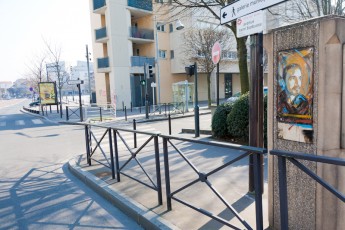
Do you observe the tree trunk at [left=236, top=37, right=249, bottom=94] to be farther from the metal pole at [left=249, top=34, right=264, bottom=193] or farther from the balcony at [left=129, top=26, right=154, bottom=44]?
the balcony at [left=129, top=26, right=154, bottom=44]

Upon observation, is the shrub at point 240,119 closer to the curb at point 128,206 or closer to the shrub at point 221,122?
the shrub at point 221,122

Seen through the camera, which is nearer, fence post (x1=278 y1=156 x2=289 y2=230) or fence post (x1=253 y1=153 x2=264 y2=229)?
fence post (x1=278 y1=156 x2=289 y2=230)

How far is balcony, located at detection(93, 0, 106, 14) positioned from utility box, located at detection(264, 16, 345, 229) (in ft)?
79.6

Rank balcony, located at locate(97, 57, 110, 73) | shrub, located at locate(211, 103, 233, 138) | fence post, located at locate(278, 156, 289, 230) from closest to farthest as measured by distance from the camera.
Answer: fence post, located at locate(278, 156, 289, 230)
shrub, located at locate(211, 103, 233, 138)
balcony, located at locate(97, 57, 110, 73)

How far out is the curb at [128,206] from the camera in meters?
3.23

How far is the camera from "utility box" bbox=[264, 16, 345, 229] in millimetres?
2248

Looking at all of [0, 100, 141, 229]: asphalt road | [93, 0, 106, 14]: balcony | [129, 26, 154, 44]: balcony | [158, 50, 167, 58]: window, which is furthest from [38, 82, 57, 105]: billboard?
[0, 100, 141, 229]: asphalt road

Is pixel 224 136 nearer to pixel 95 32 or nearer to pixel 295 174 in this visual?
pixel 295 174

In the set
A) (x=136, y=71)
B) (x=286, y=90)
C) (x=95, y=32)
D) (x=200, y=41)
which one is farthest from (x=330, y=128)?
(x=95, y=32)

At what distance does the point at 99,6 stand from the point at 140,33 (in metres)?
4.48

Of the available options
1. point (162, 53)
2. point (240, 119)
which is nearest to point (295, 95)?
point (240, 119)

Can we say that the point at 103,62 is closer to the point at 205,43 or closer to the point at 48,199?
the point at 205,43

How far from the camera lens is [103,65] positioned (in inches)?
993

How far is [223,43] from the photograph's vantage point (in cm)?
2277
